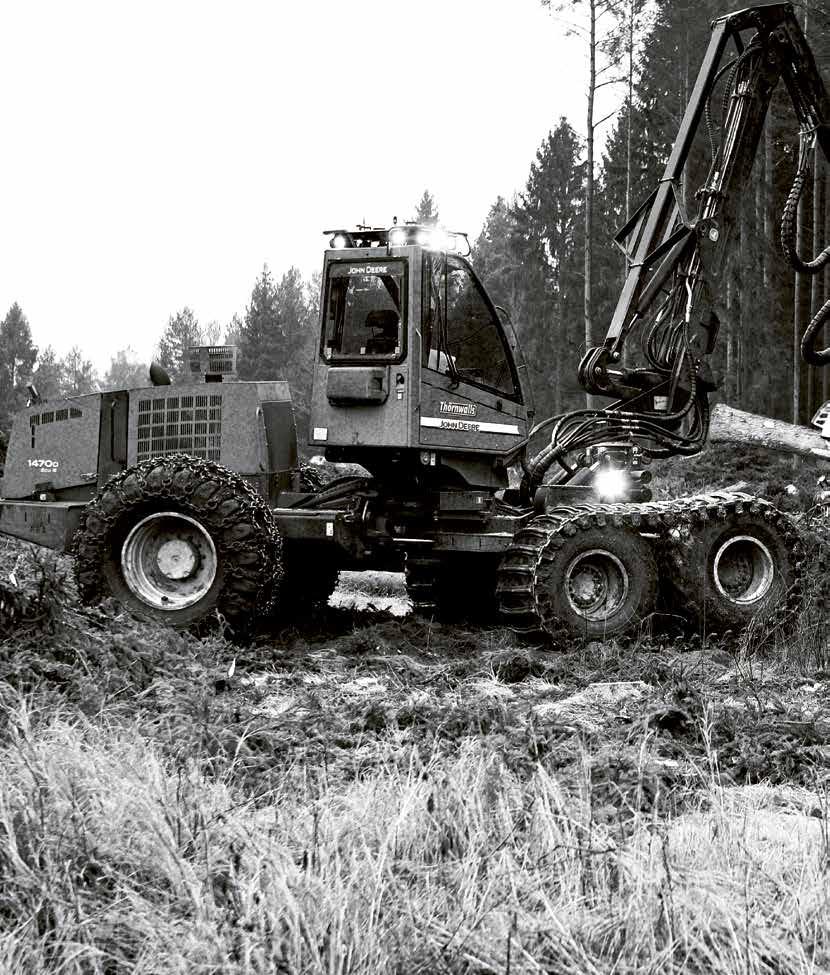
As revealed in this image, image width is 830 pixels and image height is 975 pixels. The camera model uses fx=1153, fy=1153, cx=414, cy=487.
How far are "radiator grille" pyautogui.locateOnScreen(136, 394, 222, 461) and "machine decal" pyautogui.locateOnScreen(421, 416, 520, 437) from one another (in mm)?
1760

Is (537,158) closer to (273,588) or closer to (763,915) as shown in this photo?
(273,588)

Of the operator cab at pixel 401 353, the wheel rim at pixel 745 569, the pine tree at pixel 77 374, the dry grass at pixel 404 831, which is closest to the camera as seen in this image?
the dry grass at pixel 404 831

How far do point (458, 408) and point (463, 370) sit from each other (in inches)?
11.9

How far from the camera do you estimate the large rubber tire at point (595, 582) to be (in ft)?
27.5

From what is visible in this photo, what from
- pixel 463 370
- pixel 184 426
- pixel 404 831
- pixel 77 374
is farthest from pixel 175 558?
pixel 77 374

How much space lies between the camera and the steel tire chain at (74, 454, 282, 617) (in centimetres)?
814

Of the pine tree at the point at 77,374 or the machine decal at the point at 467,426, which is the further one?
the pine tree at the point at 77,374

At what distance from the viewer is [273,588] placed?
27.4 feet

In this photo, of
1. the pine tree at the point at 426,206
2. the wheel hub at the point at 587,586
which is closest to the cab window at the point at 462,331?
the wheel hub at the point at 587,586

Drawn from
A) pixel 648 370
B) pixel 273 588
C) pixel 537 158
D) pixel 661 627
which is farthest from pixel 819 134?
pixel 537 158

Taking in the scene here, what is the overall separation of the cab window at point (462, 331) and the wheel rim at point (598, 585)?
5.19 feet

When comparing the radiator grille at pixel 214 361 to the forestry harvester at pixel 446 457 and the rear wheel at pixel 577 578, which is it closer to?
the forestry harvester at pixel 446 457

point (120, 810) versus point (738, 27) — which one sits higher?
point (738, 27)

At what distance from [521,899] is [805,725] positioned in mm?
2845
